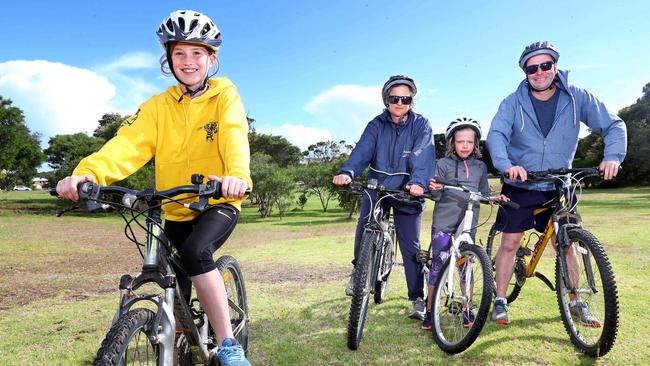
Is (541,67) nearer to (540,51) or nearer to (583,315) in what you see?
(540,51)

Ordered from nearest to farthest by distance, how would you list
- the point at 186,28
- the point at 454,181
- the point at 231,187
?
1. the point at 231,187
2. the point at 186,28
3. the point at 454,181

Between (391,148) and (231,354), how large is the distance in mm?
2913

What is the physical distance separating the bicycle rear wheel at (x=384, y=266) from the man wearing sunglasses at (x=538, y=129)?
123cm

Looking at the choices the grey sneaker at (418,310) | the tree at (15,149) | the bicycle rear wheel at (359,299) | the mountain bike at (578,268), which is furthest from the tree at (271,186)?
the mountain bike at (578,268)

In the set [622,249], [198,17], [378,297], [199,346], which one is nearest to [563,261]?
[378,297]

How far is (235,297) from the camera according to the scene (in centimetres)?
375

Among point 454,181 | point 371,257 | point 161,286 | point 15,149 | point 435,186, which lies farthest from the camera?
point 15,149

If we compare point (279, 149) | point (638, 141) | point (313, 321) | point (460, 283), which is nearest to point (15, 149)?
point (313, 321)

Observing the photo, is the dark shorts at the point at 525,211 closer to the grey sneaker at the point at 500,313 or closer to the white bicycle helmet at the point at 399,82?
the grey sneaker at the point at 500,313

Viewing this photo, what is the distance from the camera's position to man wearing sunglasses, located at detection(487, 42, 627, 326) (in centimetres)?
414

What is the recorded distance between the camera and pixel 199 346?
9.21 feet

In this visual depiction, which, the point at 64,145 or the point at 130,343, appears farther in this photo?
the point at 64,145

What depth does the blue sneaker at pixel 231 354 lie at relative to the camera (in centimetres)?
250

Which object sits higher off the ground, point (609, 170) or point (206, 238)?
point (609, 170)
